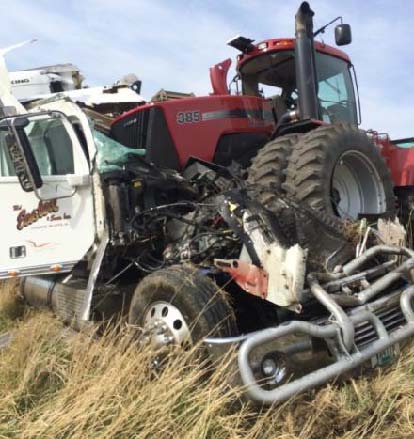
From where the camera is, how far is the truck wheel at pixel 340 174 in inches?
200

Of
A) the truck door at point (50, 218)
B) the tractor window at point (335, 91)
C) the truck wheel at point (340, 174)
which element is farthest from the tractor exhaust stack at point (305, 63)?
the truck door at point (50, 218)

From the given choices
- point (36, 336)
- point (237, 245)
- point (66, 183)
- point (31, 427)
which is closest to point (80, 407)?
point (31, 427)

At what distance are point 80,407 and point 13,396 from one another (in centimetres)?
58

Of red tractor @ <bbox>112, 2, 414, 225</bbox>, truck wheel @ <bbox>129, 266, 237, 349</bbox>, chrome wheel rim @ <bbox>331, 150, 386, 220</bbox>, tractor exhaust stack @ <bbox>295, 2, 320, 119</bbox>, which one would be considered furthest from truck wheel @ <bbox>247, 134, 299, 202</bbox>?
truck wheel @ <bbox>129, 266, 237, 349</bbox>

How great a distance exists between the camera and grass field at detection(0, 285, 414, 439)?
2.89m

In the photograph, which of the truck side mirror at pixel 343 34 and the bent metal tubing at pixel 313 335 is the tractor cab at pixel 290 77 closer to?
the truck side mirror at pixel 343 34

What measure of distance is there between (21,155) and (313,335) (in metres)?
2.83

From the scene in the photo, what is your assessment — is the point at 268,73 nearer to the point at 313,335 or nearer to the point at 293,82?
the point at 293,82

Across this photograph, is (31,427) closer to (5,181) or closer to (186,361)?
(186,361)

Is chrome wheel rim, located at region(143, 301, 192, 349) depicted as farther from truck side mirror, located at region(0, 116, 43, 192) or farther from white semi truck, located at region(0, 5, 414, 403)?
A: truck side mirror, located at region(0, 116, 43, 192)

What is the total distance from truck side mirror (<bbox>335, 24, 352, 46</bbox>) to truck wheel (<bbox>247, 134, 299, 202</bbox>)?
183 cm

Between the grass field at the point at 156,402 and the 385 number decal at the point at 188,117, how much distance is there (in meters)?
2.84

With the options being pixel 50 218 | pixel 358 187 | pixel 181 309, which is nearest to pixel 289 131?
pixel 358 187

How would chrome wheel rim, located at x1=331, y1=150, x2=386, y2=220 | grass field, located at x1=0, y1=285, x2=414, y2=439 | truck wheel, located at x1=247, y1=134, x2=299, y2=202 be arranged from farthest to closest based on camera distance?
chrome wheel rim, located at x1=331, y1=150, x2=386, y2=220, truck wheel, located at x1=247, y1=134, x2=299, y2=202, grass field, located at x1=0, y1=285, x2=414, y2=439
